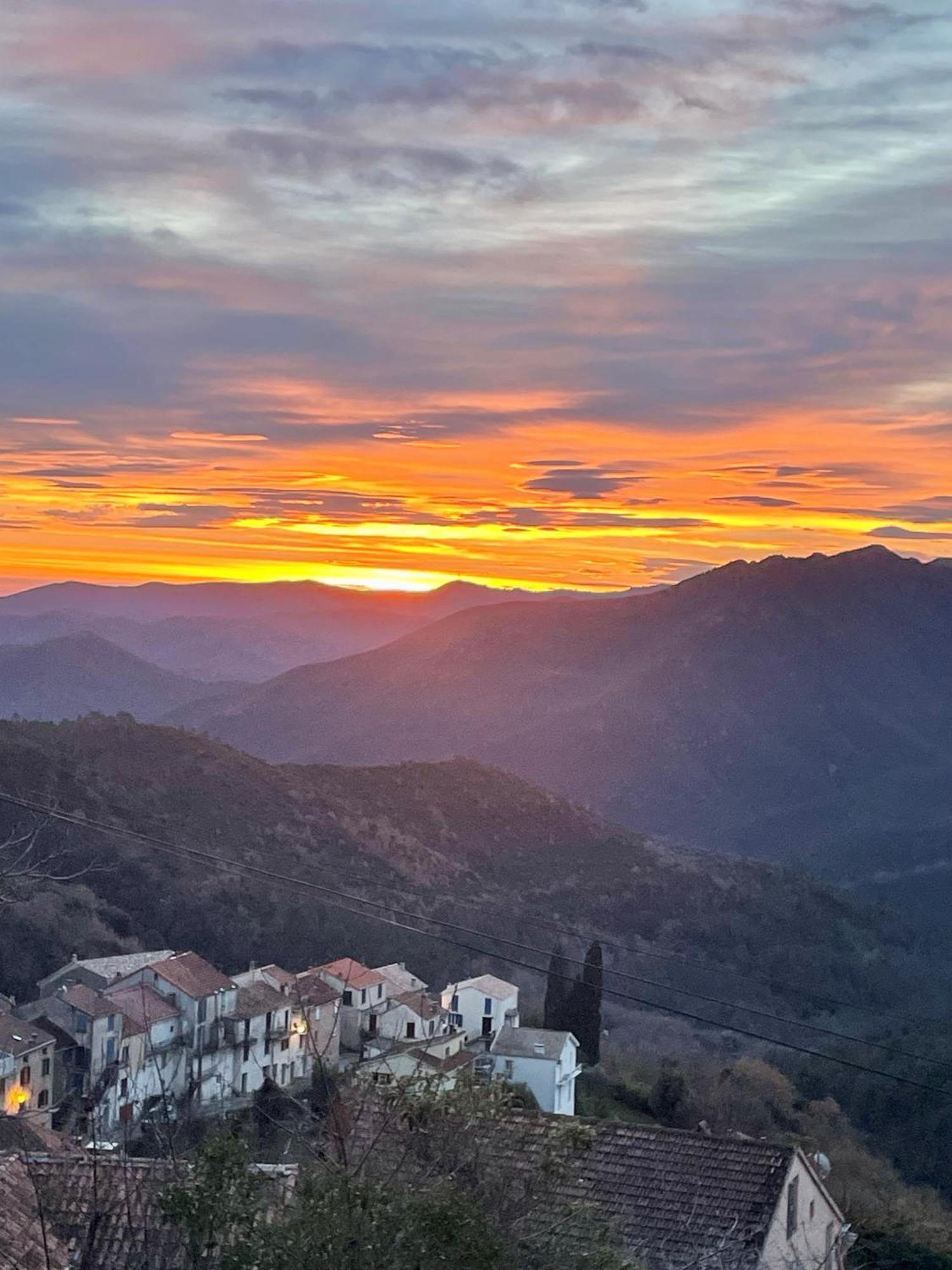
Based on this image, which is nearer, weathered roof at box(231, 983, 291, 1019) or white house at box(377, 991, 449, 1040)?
weathered roof at box(231, 983, 291, 1019)

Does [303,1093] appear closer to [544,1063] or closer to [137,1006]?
[137,1006]

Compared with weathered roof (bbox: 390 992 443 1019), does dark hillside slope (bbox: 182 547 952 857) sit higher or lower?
higher

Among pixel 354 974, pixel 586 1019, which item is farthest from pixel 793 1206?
pixel 354 974

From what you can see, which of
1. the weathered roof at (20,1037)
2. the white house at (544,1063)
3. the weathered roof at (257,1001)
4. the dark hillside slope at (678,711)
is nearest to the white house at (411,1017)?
the white house at (544,1063)

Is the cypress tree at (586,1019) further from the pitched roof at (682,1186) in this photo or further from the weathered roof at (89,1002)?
the pitched roof at (682,1186)

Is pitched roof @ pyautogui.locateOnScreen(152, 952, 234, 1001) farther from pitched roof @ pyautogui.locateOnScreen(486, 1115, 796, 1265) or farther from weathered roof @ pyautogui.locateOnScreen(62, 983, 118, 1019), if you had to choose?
pitched roof @ pyautogui.locateOnScreen(486, 1115, 796, 1265)

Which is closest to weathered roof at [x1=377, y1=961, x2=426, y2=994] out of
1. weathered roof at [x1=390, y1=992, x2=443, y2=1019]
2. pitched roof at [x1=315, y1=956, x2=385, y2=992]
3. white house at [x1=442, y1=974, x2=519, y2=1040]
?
pitched roof at [x1=315, y1=956, x2=385, y2=992]

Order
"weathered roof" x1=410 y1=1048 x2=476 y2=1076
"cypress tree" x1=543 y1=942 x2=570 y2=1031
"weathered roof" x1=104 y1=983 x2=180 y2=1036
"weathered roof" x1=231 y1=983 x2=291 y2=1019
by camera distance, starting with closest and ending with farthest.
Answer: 1. "weathered roof" x1=410 y1=1048 x2=476 y2=1076
2. "weathered roof" x1=104 y1=983 x2=180 y2=1036
3. "weathered roof" x1=231 y1=983 x2=291 y2=1019
4. "cypress tree" x1=543 y1=942 x2=570 y2=1031
